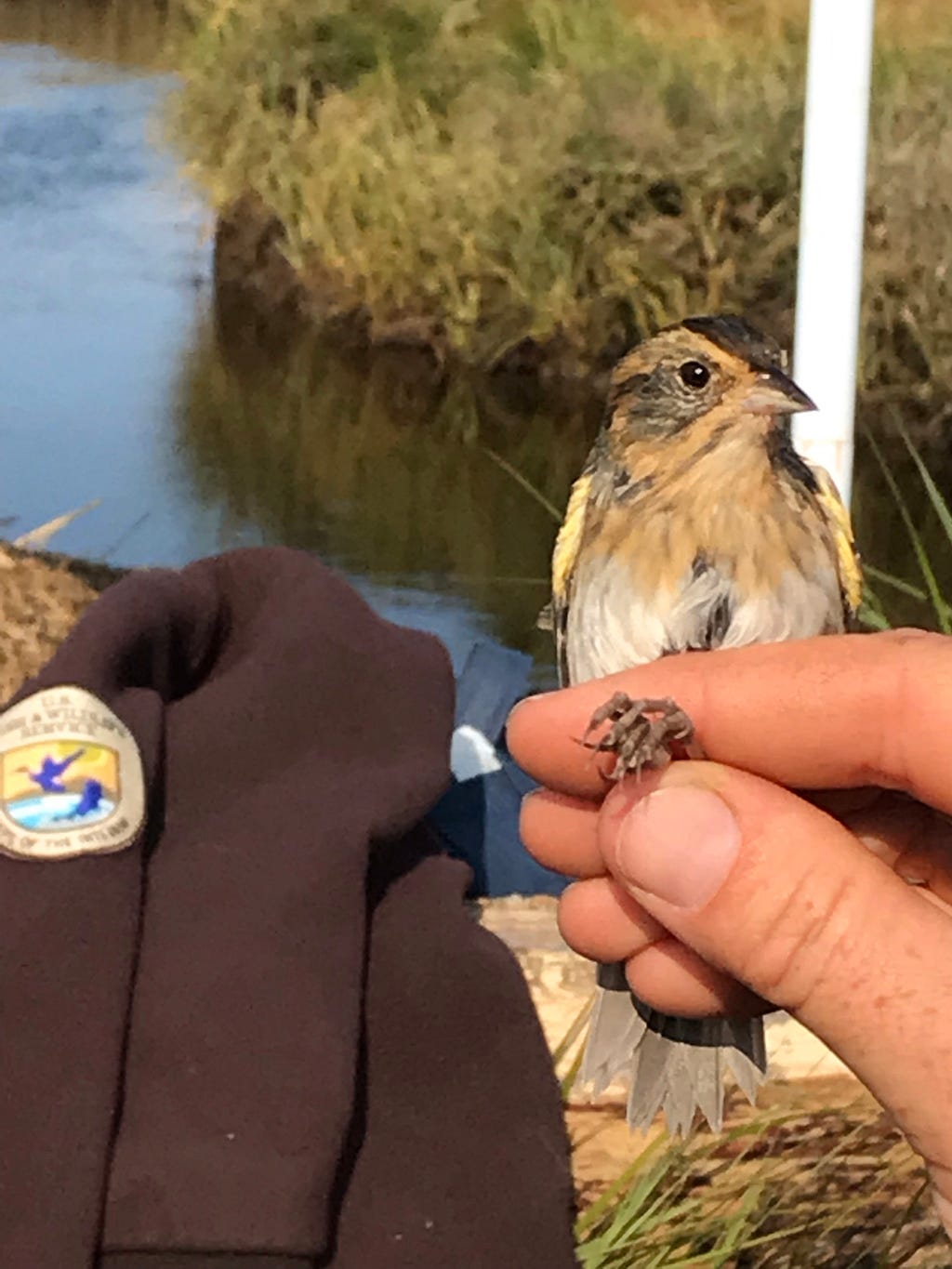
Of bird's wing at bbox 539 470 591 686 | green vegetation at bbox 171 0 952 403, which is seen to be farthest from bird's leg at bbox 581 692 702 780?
green vegetation at bbox 171 0 952 403

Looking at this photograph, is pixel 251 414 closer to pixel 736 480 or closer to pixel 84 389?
pixel 84 389

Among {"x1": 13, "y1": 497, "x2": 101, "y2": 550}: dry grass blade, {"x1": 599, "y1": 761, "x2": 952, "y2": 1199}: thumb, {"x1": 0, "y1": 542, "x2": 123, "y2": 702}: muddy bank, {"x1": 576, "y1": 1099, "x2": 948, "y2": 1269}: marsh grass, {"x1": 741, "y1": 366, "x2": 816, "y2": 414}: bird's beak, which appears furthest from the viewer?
{"x1": 13, "y1": 497, "x2": 101, "y2": 550}: dry grass blade

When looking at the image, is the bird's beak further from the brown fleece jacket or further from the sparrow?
the brown fleece jacket

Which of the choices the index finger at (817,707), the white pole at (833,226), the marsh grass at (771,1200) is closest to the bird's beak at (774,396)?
the index finger at (817,707)

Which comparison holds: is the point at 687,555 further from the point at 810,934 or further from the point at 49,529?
the point at 49,529

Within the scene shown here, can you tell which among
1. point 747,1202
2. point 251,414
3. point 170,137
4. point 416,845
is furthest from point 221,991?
point 170,137

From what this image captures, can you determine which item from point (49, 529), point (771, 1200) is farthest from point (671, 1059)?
point (49, 529)
